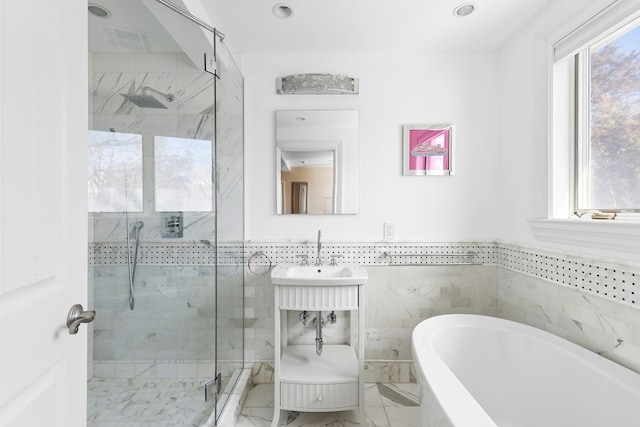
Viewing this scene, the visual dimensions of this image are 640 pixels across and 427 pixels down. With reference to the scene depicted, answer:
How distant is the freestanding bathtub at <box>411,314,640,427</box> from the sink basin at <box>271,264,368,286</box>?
0.42 metres

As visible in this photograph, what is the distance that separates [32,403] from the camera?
2.08 feet

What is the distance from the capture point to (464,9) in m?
1.65

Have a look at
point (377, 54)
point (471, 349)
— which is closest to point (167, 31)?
point (377, 54)

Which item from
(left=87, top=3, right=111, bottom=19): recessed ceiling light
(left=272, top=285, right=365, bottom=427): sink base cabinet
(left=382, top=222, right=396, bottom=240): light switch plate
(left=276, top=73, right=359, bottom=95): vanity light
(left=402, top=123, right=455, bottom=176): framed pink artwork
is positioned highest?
(left=276, top=73, right=359, bottom=95): vanity light

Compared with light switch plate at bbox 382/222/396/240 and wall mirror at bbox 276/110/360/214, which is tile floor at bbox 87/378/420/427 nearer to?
light switch plate at bbox 382/222/396/240

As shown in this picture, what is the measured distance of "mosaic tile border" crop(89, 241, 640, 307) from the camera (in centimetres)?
124

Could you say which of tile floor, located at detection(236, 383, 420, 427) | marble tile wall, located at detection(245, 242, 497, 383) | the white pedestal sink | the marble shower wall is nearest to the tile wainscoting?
marble tile wall, located at detection(245, 242, 497, 383)

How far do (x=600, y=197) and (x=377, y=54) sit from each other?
1.55m

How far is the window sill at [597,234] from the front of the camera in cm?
116

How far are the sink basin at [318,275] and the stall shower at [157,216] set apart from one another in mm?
367

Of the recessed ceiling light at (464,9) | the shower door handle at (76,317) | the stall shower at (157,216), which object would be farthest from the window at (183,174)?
the recessed ceiling light at (464,9)

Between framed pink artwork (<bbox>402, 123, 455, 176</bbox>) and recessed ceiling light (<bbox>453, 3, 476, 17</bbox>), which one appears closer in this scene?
recessed ceiling light (<bbox>453, 3, 476, 17</bbox>)

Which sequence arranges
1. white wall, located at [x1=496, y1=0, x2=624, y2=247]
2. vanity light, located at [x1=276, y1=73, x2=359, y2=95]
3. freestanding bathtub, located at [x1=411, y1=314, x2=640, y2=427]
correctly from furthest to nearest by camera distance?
vanity light, located at [x1=276, y1=73, x2=359, y2=95] < white wall, located at [x1=496, y1=0, x2=624, y2=247] < freestanding bathtub, located at [x1=411, y1=314, x2=640, y2=427]

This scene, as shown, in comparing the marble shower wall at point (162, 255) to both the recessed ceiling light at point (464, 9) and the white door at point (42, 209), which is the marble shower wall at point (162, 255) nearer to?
the white door at point (42, 209)
